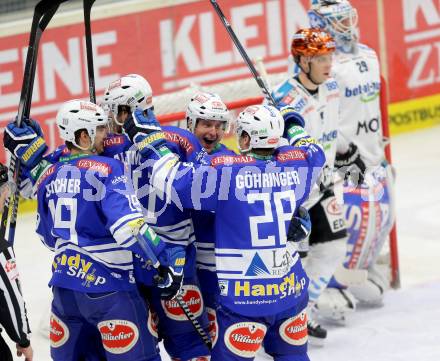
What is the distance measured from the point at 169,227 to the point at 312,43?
1644 mm

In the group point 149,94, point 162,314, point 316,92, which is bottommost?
point 162,314

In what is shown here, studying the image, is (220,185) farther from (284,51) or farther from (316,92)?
(284,51)

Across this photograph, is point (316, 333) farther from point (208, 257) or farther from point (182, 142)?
point (182, 142)

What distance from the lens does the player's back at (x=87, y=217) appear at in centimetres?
521

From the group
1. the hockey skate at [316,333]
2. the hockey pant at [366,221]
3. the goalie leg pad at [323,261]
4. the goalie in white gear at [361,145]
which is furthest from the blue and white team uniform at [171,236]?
the hockey pant at [366,221]

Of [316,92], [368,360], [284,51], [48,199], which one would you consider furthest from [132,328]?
[284,51]

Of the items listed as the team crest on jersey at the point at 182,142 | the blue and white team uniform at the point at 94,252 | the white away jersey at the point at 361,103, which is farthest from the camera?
the white away jersey at the point at 361,103

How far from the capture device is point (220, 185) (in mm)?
5258

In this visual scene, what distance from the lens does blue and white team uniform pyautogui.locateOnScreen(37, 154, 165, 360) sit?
5.21m

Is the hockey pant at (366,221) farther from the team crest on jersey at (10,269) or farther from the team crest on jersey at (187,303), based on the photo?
the team crest on jersey at (10,269)

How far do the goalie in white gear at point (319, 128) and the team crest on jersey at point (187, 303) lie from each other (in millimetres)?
1196

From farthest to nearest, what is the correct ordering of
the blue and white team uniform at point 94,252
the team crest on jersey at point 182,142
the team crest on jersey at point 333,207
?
the team crest on jersey at point 333,207
the team crest on jersey at point 182,142
the blue and white team uniform at point 94,252

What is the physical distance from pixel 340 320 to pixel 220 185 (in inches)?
82.9

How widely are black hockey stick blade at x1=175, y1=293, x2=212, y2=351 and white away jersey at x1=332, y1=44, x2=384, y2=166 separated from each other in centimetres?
195
